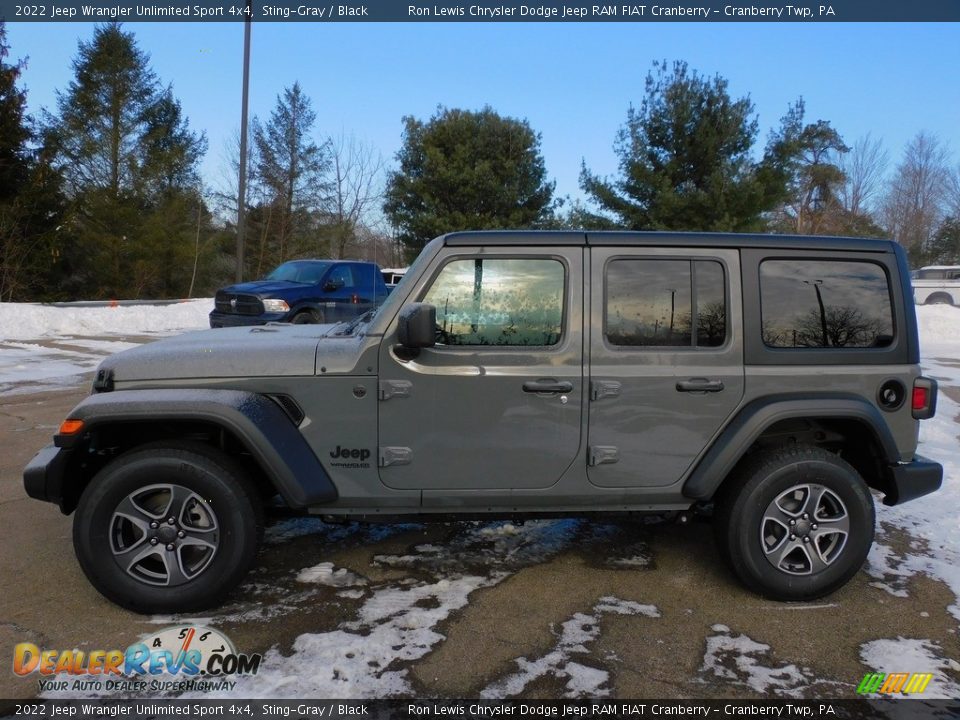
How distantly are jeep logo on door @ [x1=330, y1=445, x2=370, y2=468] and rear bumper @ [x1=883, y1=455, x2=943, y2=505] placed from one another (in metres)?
2.66

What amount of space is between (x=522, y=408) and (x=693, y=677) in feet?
4.47

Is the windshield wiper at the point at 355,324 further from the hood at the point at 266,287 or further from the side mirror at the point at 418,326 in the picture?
the hood at the point at 266,287

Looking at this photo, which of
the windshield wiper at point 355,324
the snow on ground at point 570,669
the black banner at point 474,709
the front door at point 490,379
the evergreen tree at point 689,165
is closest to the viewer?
the black banner at point 474,709

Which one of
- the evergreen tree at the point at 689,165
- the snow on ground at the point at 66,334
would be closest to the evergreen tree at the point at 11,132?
the snow on ground at the point at 66,334

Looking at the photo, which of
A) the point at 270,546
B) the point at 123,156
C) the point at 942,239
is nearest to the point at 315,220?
the point at 123,156

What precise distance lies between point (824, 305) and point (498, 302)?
1.69m

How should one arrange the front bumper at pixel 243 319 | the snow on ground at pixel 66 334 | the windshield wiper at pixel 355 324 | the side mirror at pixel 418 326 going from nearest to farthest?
the side mirror at pixel 418 326 → the windshield wiper at pixel 355 324 → the snow on ground at pixel 66 334 → the front bumper at pixel 243 319

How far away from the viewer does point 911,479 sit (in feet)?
11.7

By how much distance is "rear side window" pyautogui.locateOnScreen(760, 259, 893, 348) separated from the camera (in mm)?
3607

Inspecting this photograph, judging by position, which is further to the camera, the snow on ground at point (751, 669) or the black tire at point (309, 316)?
the black tire at point (309, 316)

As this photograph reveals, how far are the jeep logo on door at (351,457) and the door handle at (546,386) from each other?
836 millimetres

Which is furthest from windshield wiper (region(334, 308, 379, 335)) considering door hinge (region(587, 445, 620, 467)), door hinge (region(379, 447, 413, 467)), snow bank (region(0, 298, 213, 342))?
snow bank (region(0, 298, 213, 342))

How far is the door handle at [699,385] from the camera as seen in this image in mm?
3465

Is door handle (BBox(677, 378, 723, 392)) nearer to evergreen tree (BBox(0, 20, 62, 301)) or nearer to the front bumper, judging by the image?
the front bumper
